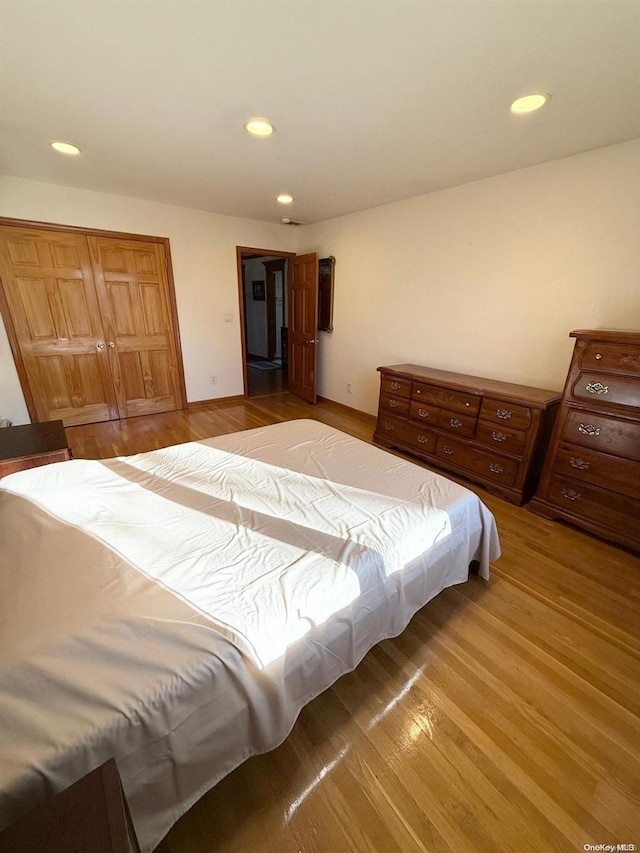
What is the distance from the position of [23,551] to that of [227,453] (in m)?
1.00

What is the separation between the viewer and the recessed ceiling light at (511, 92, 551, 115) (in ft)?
5.54

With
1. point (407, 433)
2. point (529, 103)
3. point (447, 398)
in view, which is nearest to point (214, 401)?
point (407, 433)

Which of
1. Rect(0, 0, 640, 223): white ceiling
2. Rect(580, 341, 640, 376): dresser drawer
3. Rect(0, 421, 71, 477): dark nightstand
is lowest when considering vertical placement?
Rect(0, 421, 71, 477): dark nightstand

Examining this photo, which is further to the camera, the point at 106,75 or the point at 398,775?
the point at 106,75

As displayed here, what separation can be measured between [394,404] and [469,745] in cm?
253

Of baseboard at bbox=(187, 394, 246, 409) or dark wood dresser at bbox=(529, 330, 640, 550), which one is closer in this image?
dark wood dresser at bbox=(529, 330, 640, 550)

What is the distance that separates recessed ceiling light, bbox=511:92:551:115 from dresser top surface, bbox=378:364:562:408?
161cm

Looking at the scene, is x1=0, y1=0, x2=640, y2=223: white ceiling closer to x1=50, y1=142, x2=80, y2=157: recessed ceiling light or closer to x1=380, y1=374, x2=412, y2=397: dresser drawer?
x1=50, y1=142, x2=80, y2=157: recessed ceiling light

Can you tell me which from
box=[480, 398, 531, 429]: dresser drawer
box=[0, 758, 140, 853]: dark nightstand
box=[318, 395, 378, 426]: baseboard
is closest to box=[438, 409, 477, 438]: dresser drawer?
box=[480, 398, 531, 429]: dresser drawer

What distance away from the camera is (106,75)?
1619 millimetres

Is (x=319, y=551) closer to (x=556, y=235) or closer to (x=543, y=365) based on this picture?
(x=543, y=365)

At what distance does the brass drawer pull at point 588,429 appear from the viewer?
208cm

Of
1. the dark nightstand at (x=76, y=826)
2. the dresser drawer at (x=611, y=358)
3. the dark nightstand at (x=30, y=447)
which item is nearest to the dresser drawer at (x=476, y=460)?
the dresser drawer at (x=611, y=358)

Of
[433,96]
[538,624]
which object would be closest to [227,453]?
[538,624]
